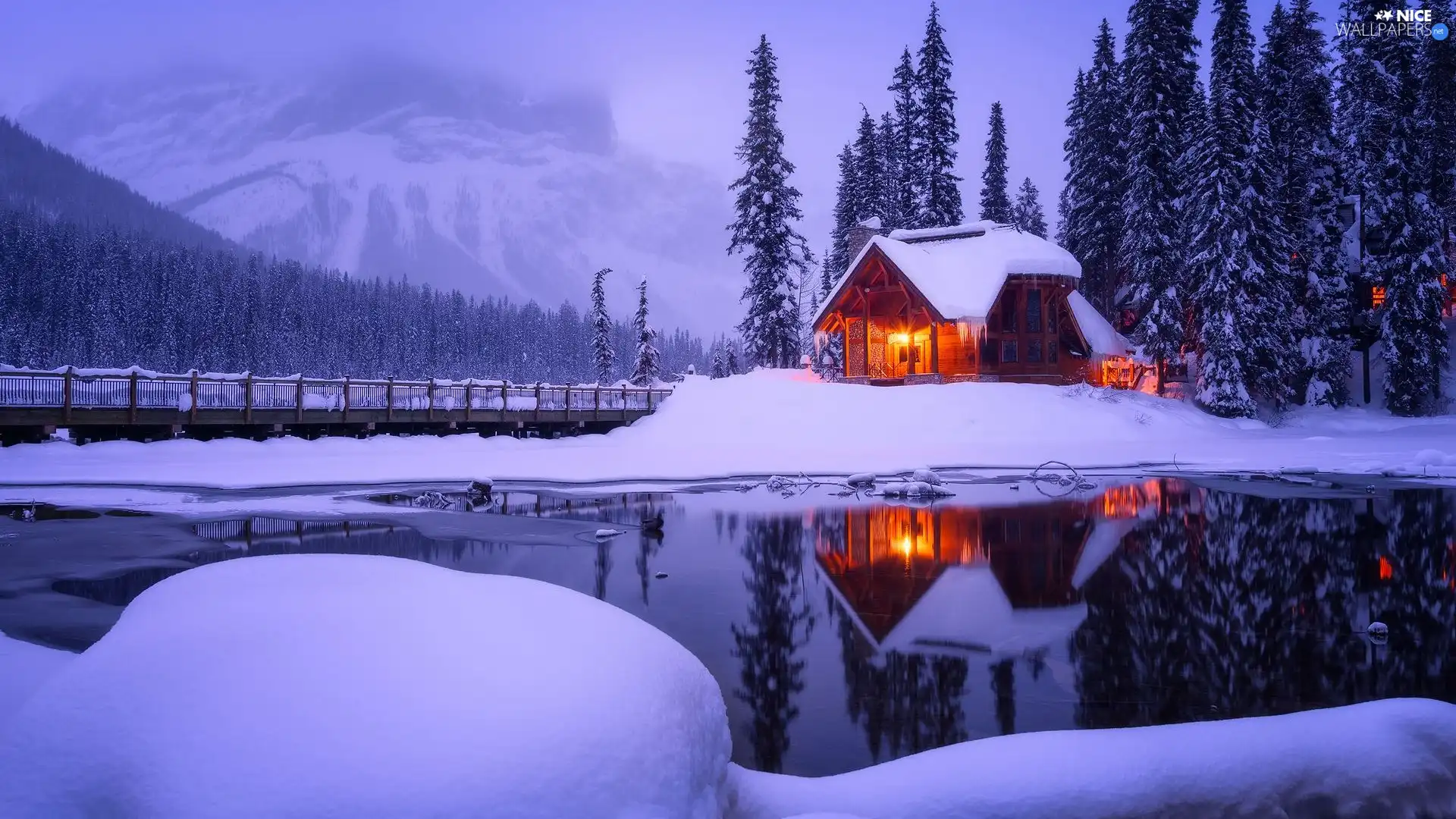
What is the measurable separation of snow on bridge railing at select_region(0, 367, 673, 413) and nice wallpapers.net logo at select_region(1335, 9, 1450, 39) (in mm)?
37560

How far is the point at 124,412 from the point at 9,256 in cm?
8763

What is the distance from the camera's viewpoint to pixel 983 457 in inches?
1045

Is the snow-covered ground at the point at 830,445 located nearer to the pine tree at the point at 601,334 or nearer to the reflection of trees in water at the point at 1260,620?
the reflection of trees in water at the point at 1260,620

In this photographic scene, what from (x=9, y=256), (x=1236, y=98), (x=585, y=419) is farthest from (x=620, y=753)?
(x=9, y=256)

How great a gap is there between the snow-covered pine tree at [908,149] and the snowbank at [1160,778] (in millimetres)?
46183

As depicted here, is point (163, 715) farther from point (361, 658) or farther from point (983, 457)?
point (983, 457)

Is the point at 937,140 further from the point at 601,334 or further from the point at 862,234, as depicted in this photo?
the point at 601,334

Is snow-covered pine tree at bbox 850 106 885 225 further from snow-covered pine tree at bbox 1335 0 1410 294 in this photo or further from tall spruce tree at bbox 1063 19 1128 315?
snow-covered pine tree at bbox 1335 0 1410 294

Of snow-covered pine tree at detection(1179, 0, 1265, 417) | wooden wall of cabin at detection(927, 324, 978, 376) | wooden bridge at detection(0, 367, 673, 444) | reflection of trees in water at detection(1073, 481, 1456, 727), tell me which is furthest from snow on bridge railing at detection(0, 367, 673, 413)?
snow-covered pine tree at detection(1179, 0, 1265, 417)

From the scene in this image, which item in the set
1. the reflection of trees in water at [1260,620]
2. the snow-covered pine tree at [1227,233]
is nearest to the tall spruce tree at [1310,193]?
the snow-covered pine tree at [1227,233]

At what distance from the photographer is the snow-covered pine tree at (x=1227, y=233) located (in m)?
34.1

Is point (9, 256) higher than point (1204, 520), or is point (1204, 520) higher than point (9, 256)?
point (9, 256)

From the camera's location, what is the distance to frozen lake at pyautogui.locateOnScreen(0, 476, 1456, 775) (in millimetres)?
6402

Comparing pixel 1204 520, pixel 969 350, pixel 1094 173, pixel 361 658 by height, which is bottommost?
pixel 1204 520
